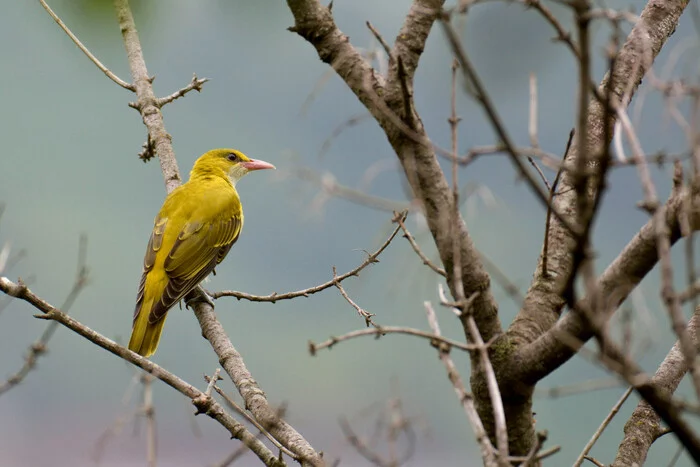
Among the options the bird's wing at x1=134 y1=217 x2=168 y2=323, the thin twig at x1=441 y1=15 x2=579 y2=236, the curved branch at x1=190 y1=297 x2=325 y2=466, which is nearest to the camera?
the thin twig at x1=441 y1=15 x2=579 y2=236

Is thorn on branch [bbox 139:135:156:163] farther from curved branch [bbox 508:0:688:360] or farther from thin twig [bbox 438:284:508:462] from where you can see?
thin twig [bbox 438:284:508:462]

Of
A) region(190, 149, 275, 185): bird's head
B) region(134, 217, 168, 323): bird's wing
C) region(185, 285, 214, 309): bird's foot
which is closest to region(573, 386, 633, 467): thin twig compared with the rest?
region(185, 285, 214, 309): bird's foot

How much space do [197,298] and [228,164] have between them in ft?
7.70

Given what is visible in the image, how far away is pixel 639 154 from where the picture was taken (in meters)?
1.82

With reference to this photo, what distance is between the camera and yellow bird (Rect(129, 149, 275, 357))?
5.35 meters

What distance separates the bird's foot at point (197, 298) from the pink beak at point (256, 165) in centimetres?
223

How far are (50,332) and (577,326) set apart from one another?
6.93 feet

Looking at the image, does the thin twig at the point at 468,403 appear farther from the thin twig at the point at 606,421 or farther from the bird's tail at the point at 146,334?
the bird's tail at the point at 146,334

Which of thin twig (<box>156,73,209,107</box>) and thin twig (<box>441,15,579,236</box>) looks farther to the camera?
thin twig (<box>156,73,209,107</box>)

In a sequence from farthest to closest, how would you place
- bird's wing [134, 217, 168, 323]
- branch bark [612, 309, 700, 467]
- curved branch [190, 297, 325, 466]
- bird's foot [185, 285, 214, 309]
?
bird's wing [134, 217, 168, 323]
bird's foot [185, 285, 214, 309]
branch bark [612, 309, 700, 467]
curved branch [190, 297, 325, 466]

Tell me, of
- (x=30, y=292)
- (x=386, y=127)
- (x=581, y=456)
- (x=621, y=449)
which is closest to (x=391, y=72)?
(x=386, y=127)

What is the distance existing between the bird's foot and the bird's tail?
0.21 metres

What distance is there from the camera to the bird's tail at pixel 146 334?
17.4 ft

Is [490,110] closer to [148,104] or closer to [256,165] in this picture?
[148,104]
